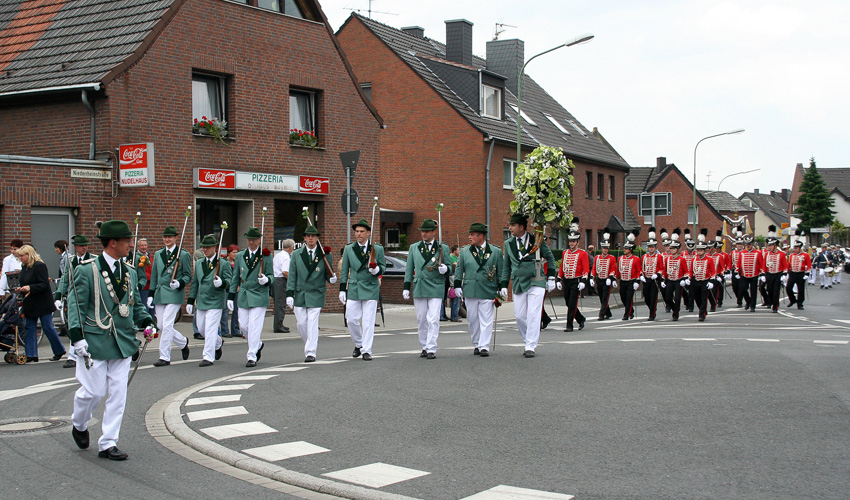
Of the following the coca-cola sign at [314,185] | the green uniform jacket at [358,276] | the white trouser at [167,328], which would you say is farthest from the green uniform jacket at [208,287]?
the coca-cola sign at [314,185]

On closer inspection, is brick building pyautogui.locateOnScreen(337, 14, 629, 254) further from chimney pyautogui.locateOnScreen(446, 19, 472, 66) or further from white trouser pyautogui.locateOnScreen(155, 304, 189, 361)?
white trouser pyautogui.locateOnScreen(155, 304, 189, 361)

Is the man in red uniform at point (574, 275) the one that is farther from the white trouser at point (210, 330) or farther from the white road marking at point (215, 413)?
the white road marking at point (215, 413)

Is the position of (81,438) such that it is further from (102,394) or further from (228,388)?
(228,388)

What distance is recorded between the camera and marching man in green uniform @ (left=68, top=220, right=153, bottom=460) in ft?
22.6

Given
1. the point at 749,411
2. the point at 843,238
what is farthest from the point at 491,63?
the point at 843,238

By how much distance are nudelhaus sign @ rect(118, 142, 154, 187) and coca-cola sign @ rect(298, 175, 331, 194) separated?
5200 mm

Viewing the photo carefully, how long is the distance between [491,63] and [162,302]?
108 feet

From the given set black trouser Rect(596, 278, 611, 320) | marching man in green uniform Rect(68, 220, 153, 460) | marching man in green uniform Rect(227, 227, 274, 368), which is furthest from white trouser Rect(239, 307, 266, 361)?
black trouser Rect(596, 278, 611, 320)

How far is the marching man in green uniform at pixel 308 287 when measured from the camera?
1280cm

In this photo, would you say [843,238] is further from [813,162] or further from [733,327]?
[733,327]

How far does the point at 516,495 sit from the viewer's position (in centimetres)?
561

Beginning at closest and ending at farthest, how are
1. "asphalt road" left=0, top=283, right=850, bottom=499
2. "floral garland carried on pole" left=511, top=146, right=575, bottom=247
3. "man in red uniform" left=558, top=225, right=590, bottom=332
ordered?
"asphalt road" left=0, top=283, right=850, bottom=499
"man in red uniform" left=558, top=225, right=590, bottom=332
"floral garland carried on pole" left=511, top=146, right=575, bottom=247

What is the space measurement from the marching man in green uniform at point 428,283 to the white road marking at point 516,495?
7.06 metres

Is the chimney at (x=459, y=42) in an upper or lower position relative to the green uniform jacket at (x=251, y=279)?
upper
